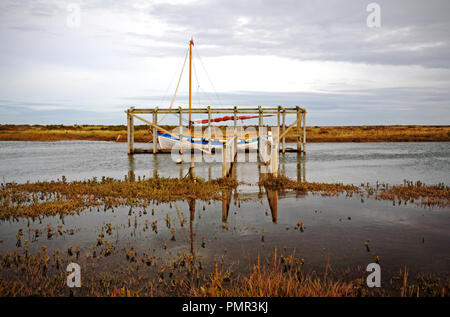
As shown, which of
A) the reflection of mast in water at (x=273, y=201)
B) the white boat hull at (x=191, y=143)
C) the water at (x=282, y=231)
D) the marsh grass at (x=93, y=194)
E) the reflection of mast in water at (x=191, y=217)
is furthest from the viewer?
the white boat hull at (x=191, y=143)

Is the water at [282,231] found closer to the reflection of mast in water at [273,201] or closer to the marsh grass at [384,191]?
the reflection of mast in water at [273,201]

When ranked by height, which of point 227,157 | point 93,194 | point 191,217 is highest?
point 227,157

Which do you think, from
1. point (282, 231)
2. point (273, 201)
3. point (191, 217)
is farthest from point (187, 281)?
point (273, 201)

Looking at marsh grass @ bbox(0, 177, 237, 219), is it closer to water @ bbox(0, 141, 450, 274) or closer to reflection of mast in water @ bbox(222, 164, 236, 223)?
reflection of mast in water @ bbox(222, 164, 236, 223)

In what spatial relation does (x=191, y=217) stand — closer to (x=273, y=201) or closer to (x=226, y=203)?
(x=226, y=203)

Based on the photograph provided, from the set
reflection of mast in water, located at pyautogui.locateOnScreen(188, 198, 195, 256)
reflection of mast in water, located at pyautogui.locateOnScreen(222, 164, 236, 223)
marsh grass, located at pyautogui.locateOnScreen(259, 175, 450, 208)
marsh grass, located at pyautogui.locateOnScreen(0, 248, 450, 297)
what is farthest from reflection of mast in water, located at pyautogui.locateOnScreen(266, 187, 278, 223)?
marsh grass, located at pyautogui.locateOnScreen(0, 248, 450, 297)

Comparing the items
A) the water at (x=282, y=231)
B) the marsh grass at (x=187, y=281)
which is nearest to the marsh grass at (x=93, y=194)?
the water at (x=282, y=231)

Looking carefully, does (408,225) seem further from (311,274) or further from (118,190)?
(118,190)

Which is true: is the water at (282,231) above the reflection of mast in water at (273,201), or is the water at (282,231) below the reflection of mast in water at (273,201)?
below

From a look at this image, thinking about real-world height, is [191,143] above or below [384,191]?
above

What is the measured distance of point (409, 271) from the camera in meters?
5.94

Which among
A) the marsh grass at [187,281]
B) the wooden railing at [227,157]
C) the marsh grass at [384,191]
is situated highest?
the wooden railing at [227,157]

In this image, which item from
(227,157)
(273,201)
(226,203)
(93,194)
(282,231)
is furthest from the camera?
(227,157)

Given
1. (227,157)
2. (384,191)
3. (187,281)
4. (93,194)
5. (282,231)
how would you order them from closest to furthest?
(187,281), (282,231), (93,194), (384,191), (227,157)
